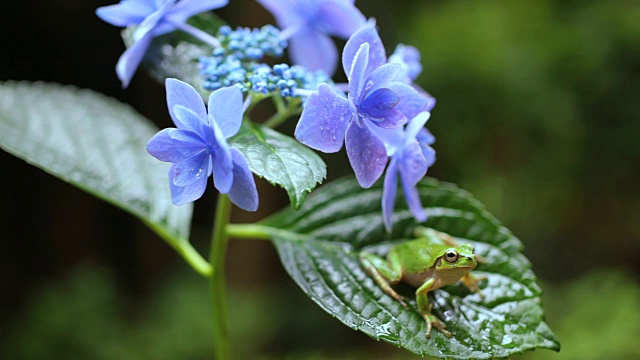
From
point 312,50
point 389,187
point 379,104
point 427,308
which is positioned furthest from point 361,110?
point 312,50

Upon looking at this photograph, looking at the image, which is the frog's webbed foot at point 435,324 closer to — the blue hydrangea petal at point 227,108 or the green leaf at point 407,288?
the green leaf at point 407,288

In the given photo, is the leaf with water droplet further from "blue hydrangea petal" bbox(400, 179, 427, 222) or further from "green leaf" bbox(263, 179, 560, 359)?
"blue hydrangea petal" bbox(400, 179, 427, 222)

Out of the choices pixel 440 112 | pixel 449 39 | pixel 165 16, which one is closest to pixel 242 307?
pixel 440 112

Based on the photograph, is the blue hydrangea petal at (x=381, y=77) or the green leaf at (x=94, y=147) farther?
the green leaf at (x=94, y=147)

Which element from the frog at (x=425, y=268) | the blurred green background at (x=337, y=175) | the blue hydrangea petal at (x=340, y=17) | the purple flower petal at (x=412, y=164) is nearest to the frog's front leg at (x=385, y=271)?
the frog at (x=425, y=268)

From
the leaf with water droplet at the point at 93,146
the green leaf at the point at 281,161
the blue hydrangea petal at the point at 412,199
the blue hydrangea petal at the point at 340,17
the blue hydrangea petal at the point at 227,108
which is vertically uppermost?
the blue hydrangea petal at the point at 340,17

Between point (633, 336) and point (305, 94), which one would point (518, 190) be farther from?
point (305, 94)

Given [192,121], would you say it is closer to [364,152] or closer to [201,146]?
[201,146]
